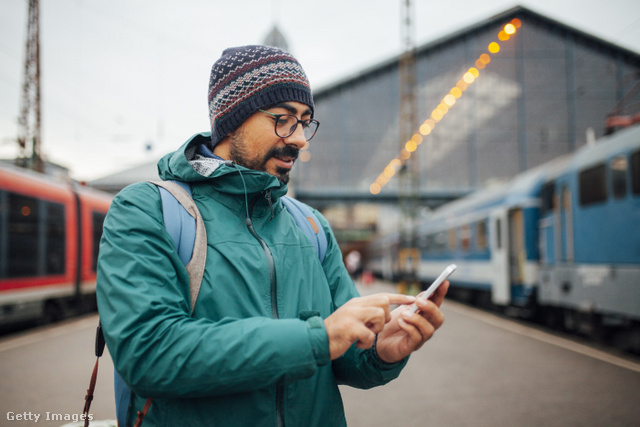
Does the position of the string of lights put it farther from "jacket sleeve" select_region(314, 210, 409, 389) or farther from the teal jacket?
the teal jacket

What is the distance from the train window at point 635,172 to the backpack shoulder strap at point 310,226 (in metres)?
7.36

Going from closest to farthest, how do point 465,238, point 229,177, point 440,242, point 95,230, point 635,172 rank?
point 229,177 → point 635,172 → point 95,230 → point 465,238 → point 440,242

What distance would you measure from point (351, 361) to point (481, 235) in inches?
584

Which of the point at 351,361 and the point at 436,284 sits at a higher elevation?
the point at 436,284

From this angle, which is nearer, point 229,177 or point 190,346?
point 190,346

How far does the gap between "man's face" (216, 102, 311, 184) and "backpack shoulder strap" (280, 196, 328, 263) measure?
0.52 ft

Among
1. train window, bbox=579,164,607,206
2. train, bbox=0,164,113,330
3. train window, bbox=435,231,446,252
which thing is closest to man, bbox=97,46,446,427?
train window, bbox=579,164,607,206

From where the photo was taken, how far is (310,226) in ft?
6.01

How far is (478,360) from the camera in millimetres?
7379

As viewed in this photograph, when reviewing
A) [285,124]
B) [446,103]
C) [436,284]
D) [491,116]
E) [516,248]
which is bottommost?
[516,248]

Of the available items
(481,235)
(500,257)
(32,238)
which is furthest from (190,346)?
(481,235)

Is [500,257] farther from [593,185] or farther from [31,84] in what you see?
[31,84]

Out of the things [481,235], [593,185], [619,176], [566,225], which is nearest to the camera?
[619,176]

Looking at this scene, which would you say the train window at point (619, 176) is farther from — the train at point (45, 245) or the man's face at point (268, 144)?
the train at point (45, 245)
